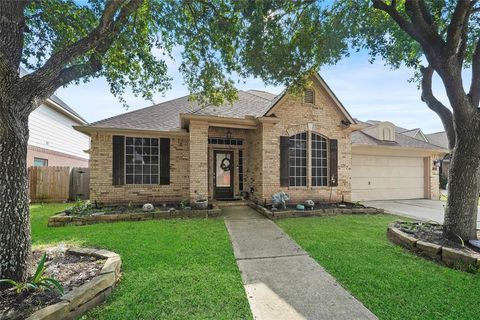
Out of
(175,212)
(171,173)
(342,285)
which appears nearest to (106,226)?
(175,212)

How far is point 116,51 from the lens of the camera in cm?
589

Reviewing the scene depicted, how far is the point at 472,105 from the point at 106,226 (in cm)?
888

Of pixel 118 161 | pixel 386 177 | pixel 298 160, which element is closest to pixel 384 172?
pixel 386 177

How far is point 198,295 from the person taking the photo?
115 inches

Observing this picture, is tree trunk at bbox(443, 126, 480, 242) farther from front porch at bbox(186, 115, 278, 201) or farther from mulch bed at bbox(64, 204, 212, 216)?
mulch bed at bbox(64, 204, 212, 216)

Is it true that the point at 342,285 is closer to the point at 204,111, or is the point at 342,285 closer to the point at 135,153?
the point at 204,111

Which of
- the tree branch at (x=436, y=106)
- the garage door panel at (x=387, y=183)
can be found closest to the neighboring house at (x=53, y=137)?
the tree branch at (x=436, y=106)

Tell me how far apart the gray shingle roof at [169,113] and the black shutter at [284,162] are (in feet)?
4.64

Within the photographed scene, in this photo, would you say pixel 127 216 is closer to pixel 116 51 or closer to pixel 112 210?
pixel 112 210

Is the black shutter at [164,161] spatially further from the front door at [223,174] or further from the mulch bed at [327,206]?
the mulch bed at [327,206]

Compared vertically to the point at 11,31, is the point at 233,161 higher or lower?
lower

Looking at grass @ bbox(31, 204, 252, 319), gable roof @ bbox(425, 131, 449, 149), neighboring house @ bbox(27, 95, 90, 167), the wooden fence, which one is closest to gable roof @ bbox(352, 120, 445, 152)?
grass @ bbox(31, 204, 252, 319)

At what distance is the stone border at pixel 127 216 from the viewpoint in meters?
6.38

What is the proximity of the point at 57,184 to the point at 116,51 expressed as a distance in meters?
8.29
